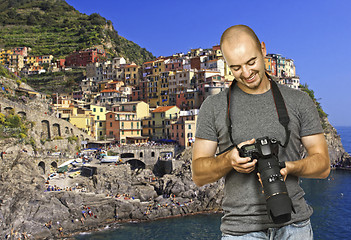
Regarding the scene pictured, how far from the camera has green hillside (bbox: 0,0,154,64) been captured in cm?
8988

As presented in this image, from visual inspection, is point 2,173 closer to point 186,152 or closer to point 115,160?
point 115,160

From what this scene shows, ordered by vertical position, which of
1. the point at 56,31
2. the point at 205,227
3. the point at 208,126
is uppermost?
the point at 56,31

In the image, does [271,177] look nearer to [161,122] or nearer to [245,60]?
[245,60]

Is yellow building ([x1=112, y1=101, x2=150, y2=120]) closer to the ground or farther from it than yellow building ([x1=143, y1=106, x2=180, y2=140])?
farther from it

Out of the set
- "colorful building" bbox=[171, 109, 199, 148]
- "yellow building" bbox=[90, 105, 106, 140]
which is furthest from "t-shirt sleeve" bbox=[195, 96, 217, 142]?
"yellow building" bbox=[90, 105, 106, 140]

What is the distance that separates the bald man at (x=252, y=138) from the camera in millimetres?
2238

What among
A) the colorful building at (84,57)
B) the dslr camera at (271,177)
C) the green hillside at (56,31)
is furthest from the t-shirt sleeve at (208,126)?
the green hillside at (56,31)

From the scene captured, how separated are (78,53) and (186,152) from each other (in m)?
50.0

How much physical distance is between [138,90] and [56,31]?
54751 mm

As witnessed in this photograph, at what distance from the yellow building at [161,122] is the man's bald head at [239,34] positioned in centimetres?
4591

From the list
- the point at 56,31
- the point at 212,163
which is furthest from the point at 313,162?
the point at 56,31

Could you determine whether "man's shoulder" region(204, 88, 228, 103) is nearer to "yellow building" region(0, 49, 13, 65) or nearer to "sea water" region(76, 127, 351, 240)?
"sea water" region(76, 127, 351, 240)

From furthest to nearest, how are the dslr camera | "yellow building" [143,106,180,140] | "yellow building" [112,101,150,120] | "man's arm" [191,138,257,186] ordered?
"yellow building" [112,101,150,120], "yellow building" [143,106,180,140], "man's arm" [191,138,257,186], the dslr camera

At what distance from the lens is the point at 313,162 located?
2.26 meters
